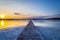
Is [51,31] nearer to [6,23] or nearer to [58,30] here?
[58,30]

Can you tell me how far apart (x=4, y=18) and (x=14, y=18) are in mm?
128

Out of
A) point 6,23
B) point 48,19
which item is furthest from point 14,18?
point 48,19

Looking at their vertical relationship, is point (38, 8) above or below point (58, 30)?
above

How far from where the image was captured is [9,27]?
1.49 meters

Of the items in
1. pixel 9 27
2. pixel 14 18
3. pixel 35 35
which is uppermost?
pixel 14 18

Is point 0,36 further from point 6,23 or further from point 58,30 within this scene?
point 58,30

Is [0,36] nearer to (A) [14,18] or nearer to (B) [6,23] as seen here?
(B) [6,23]

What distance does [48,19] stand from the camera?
4.86 feet

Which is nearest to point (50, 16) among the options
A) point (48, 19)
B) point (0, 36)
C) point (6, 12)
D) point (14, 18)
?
point (48, 19)

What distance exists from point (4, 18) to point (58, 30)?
692 mm

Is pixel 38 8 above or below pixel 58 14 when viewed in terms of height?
above

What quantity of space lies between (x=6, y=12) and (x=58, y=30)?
0.69m

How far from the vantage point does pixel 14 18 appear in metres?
1.47

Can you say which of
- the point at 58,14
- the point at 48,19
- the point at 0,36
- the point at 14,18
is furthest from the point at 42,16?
the point at 0,36
